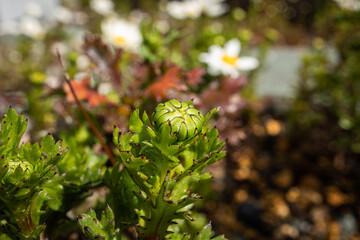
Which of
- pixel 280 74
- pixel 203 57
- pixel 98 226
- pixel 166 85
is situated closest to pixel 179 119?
pixel 98 226

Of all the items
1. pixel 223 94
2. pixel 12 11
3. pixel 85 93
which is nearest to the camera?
pixel 85 93

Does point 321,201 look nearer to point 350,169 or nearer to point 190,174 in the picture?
point 350,169

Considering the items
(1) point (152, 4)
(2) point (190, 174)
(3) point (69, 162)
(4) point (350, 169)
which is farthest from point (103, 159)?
(1) point (152, 4)

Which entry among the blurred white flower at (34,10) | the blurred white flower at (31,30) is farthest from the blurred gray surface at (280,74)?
the blurred white flower at (34,10)

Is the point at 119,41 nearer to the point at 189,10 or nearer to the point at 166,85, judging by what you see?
the point at 189,10

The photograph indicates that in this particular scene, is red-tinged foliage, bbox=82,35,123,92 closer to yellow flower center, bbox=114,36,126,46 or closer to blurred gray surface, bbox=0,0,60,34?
yellow flower center, bbox=114,36,126,46

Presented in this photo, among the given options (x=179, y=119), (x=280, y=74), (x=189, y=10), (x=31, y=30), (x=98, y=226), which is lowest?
(x=280, y=74)
